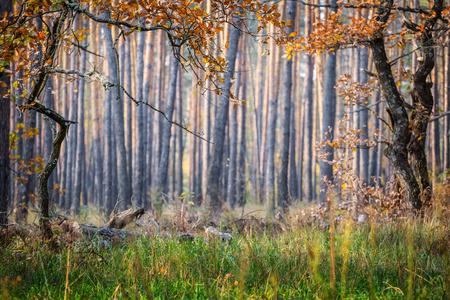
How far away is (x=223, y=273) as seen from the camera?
11.4 ft

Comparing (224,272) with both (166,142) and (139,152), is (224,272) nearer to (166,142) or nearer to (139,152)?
(166,142)

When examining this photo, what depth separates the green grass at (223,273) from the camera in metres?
2.90

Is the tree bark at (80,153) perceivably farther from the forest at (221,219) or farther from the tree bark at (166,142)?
the forest at (221,219)

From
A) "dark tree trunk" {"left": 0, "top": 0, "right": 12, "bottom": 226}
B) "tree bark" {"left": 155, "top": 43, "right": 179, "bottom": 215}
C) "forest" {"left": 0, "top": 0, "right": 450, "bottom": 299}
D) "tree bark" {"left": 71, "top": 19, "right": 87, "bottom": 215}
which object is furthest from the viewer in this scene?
"tree bark" {"left": 71, "top": 19, "right": 87, "bottom": 215}

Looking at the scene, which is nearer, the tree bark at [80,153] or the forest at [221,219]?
the forest at [221,219]

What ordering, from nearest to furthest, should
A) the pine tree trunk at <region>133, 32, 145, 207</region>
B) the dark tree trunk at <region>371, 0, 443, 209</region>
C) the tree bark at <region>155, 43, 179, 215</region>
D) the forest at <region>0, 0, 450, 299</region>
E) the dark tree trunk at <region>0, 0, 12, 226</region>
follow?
1. the forest at <region>0, 0, 450, 299</region>
2. the dark tree trunk at <region>0, 0, 12, 226</region>
3. the dark tree trunk at <region>371, 0, 443, 209</region>
4. the tree bark at <region>155, 43, 179, 215</region>
5. the pine tree trunk at <region>133, 32, 145, 207</region>

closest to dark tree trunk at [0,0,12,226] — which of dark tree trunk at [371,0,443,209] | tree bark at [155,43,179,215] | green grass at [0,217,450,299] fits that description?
green grass at [0,217,450,299]

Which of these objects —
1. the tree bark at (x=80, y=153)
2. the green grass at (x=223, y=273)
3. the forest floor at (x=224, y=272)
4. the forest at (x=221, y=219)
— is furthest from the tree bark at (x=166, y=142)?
the green grass at (x=223, y=273)

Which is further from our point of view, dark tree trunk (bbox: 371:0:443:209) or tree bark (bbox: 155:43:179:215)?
tree bark (bbox: 155:43:179:215)

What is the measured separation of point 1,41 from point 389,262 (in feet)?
14.6

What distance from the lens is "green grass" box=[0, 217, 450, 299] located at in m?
2.90

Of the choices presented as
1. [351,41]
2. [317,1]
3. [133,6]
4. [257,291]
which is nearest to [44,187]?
[133,6]

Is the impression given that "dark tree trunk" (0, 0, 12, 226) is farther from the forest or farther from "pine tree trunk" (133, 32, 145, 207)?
"pine tree trunk" (133, 32, 145, 207)

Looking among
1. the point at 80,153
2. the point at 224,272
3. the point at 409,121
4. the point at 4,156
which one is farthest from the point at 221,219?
the point at 80,153
